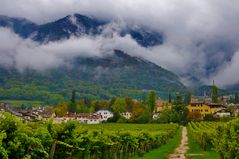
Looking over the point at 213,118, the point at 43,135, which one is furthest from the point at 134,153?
the point at 213,118

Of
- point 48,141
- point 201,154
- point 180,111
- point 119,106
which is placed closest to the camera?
point 48,141

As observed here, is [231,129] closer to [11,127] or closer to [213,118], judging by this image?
[11,127]

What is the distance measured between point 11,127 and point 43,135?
158 inches

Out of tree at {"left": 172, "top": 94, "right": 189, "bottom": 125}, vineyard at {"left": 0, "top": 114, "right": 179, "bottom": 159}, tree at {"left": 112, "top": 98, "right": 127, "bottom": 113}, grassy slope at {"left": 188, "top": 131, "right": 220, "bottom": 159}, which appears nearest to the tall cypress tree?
tree at {"left": 172, "top": 94, "right": 189, "bottom": 125}

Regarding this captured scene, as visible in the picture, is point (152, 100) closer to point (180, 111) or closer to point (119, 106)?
point (180, 111)

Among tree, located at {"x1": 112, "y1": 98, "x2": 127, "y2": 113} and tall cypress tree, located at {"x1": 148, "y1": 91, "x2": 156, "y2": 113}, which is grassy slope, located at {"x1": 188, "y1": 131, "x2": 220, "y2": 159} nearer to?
tall cypress tree, located at {"x1": 148, "y1": 91, "x2": 156, "y2": 113}

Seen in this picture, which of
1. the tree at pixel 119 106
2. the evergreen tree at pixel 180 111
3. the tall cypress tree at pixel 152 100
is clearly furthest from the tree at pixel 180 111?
the tree at pixel 119 106

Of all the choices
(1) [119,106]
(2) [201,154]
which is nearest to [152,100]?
(1) [119,106]

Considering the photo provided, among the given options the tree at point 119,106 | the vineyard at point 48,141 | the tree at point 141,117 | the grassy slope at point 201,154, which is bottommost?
the grassy slope at point 201,154

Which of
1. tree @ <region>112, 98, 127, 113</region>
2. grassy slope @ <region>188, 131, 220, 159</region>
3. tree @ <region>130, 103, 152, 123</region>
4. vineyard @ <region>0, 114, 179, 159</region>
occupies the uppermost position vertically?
tree @ <region>112, 98, 127, 113</region>

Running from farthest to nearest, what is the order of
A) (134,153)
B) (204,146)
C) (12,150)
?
(204,146)
(134,153)
(12,150)

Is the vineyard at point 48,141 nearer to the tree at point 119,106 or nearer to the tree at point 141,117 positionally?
the tree at point 141,117

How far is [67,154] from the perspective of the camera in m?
25.3

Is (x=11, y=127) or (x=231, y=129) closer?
(x=11, y=127)
